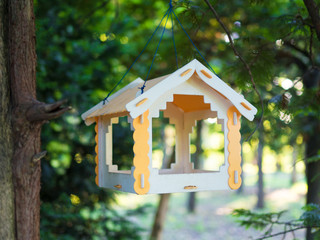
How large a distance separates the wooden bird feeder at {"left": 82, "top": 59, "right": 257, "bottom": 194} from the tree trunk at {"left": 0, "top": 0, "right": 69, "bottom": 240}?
51 centimetres

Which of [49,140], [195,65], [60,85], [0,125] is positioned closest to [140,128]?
[195,65]

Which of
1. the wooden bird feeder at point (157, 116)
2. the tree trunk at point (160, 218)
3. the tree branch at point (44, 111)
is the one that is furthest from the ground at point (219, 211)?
the tree branch at point (44, 111)

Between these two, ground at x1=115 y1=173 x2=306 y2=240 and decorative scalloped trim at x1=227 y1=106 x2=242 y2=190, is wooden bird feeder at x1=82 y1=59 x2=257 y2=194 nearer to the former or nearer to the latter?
decorative scalloped trim at x1=227 y1=106 x2=242 y2=190

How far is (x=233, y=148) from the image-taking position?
2975 millimetres

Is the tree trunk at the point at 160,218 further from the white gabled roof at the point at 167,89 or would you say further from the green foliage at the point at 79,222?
the white gabled roof at the point at 167,89

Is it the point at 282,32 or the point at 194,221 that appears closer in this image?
the point at 282,32

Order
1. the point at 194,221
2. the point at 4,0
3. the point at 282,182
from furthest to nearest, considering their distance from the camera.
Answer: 1. the point at 282,182
2. the point at 194,221
3. the point at 4,0

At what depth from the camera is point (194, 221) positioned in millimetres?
13023

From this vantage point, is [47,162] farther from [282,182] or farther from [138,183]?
[282,182]

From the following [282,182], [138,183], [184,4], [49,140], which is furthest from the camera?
[282,182]

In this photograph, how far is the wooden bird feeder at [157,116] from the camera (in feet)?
8.66

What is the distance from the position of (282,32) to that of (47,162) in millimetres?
3678

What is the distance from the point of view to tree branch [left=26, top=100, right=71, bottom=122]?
7.72ft

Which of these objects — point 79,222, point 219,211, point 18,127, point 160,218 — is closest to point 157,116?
point 18,127
